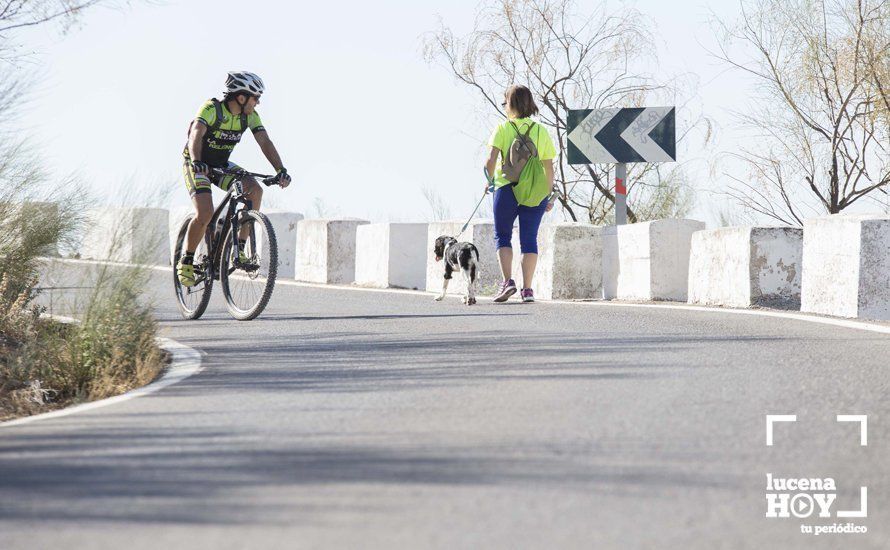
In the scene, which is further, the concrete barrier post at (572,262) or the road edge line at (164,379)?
the concrete barrier post at (572,262)

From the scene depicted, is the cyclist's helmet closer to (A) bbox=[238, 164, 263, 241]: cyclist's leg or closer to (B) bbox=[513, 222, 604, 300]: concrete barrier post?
(A) bbox=[238, 164, 263, 241]: cyclist's leg

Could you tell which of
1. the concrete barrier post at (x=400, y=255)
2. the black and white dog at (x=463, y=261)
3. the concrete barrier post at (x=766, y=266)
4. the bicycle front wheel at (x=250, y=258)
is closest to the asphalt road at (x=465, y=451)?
the bicycle front wheel at (x=250, y=258)

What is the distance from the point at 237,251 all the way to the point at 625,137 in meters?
7.19

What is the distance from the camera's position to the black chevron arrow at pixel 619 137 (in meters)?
17.0

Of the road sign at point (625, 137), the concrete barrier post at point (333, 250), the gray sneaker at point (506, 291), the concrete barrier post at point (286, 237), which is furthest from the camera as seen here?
the concrete barrier post at point (286, 237)

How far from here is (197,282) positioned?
1156 cm

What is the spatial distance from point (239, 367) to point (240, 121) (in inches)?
140

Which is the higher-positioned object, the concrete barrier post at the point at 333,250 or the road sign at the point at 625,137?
the road sign at the point at 625,137

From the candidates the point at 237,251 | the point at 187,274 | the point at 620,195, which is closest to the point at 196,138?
the point at 237,251

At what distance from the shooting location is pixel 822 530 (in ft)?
13.6

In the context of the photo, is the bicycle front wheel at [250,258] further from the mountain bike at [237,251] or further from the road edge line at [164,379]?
the road edge line at [164,379]

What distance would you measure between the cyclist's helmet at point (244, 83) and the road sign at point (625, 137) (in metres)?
6.57

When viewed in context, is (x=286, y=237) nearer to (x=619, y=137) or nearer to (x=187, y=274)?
(x=619, y=137)
